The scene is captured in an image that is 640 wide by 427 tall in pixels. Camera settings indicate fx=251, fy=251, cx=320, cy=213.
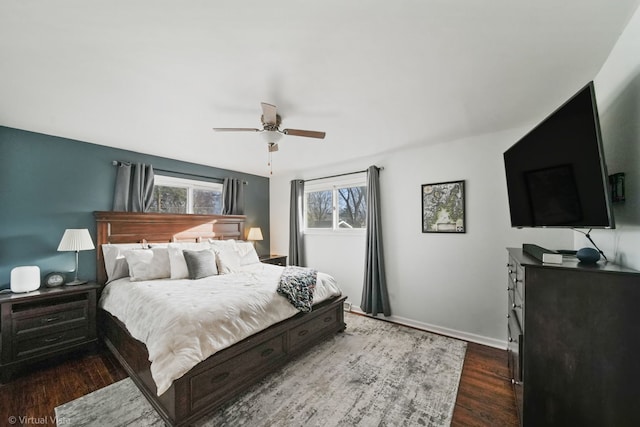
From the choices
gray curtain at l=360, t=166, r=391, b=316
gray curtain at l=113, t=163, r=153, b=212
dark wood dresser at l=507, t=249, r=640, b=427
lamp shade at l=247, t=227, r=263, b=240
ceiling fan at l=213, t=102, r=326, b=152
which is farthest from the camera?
lamp shade at l=247, t=227, r=263, b=240

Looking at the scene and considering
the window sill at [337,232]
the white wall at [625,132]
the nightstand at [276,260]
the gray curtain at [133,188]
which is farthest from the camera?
the nightstand at [276,260]

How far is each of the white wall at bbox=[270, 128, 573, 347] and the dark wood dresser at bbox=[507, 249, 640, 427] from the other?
161cm

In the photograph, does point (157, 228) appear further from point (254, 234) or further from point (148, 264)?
point (254, 234)

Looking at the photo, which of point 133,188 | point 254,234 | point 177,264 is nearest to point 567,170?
point 177,264

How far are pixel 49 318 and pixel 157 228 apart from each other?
56.0 inches

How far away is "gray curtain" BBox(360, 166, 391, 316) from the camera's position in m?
3.60

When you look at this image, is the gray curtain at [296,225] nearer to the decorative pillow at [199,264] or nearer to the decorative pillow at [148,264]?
the decorative pillow at [199,264]

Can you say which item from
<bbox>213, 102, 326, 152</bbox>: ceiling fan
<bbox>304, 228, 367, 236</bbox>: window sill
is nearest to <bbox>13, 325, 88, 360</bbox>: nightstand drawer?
<bbox>213, 102, 326, 152</bbox>: ceiling fan

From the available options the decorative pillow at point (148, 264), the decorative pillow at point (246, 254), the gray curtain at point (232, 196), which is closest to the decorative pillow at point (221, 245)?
the decorative pillow at point (246, 254)

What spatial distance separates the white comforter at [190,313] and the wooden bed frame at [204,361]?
118 mm

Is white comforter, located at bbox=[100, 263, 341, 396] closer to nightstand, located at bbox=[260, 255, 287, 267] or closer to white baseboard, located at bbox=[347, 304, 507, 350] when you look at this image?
white baseboard, located at bbox=[347, 304, 507, 350]

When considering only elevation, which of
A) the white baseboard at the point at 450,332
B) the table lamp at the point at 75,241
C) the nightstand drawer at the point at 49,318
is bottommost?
the white baseboard at the point at 450,332

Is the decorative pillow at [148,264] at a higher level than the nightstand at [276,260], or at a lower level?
higher

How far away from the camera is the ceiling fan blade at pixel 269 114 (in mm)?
2002
